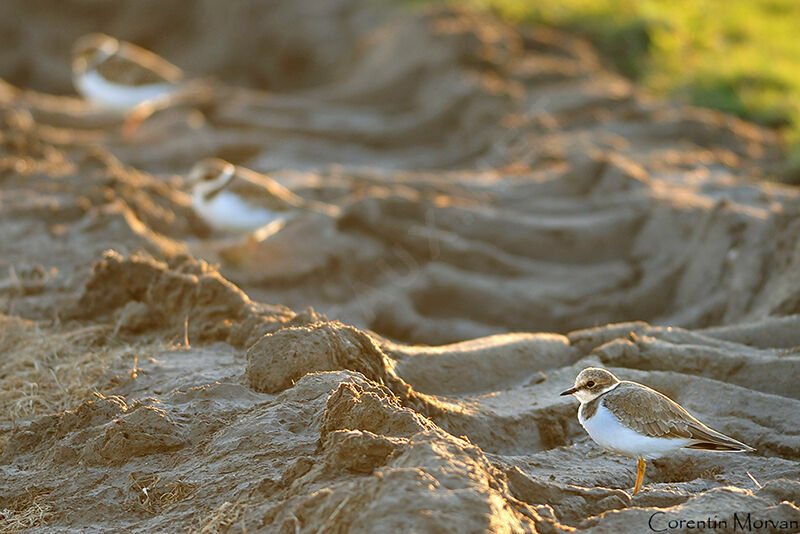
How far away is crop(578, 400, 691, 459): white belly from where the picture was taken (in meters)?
4.12

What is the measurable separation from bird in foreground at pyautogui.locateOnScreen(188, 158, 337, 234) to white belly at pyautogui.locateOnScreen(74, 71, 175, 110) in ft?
17.4

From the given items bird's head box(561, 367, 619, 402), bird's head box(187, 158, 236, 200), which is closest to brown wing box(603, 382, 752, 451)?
bird's head box(561, 367, 619, 402)

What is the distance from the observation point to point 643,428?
412 cm

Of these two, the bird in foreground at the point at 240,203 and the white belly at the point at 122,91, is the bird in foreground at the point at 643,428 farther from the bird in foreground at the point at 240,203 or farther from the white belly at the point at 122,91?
the white belly at the point at 122,91

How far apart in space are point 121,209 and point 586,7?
34.1 ft

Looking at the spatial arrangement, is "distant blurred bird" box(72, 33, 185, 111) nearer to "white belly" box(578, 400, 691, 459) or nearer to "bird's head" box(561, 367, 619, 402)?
"bird's head" box(561, 367, 619, 402)

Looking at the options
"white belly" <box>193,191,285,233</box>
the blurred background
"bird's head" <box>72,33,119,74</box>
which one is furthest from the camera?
"bird's head" <box>72,33,119,74</box>

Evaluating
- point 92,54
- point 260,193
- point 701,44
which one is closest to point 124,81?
point 92,54

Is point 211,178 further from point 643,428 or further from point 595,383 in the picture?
point 643,428

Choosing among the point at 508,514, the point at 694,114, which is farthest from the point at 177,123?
the point at 508,514

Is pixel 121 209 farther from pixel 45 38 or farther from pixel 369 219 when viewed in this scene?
pixel 45 38

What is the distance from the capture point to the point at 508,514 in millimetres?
3215

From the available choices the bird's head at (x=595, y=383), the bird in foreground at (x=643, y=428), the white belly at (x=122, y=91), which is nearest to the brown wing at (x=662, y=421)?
the bird in foreground at (x=643, y=428)

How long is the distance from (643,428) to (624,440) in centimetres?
10
